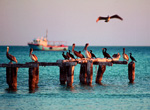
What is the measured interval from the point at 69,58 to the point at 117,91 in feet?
16.7

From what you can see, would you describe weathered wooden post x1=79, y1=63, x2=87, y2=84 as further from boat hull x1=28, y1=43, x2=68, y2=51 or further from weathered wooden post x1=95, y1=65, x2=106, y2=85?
boat hull x1=28, y1=43, x2=68, y2=51

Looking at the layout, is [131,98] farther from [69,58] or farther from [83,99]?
[69,58]

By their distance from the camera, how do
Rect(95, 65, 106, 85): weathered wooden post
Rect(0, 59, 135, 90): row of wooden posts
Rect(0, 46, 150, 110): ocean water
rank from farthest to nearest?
Rect(95, 65, 106, 85): weathered wooden post → Rect(0, 59, 135, 90): row of wooden posts → Rect(0, 46, 150, 110): ocean water

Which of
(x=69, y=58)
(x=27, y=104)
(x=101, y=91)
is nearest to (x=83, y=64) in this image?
(x=69, y=58)

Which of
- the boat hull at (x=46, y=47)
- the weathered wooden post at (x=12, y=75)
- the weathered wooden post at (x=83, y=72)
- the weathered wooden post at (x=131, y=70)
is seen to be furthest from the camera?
the boat hull at (x=46, y=47)

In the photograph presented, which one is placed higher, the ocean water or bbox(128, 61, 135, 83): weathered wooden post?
bbox(128, 61, 135, 83): weathered wooden post

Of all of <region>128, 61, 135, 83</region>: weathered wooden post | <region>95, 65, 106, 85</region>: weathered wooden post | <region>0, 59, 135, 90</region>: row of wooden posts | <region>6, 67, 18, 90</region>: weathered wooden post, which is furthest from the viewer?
<region>95, 65, 106, 85</region>: weathered wooden post

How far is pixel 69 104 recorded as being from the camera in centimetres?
2633

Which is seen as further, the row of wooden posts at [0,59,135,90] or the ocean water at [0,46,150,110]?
the row of wooden posts at [0,59,135,90]

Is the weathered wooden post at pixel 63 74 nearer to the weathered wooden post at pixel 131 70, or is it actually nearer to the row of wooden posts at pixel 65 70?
the row of wooden posts at pixel 65 70

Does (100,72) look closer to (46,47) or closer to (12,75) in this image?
(12,75)

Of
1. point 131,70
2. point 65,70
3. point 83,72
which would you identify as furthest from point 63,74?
point 131,70

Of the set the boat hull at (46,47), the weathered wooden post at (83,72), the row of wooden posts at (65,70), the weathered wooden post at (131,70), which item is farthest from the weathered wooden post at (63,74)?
the boat hull at (46,47)

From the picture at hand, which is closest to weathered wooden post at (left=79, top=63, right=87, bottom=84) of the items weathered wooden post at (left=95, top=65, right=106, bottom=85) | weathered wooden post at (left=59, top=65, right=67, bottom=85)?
weathered wooden post at (left=59, top=65, right=67, bottom=85)
